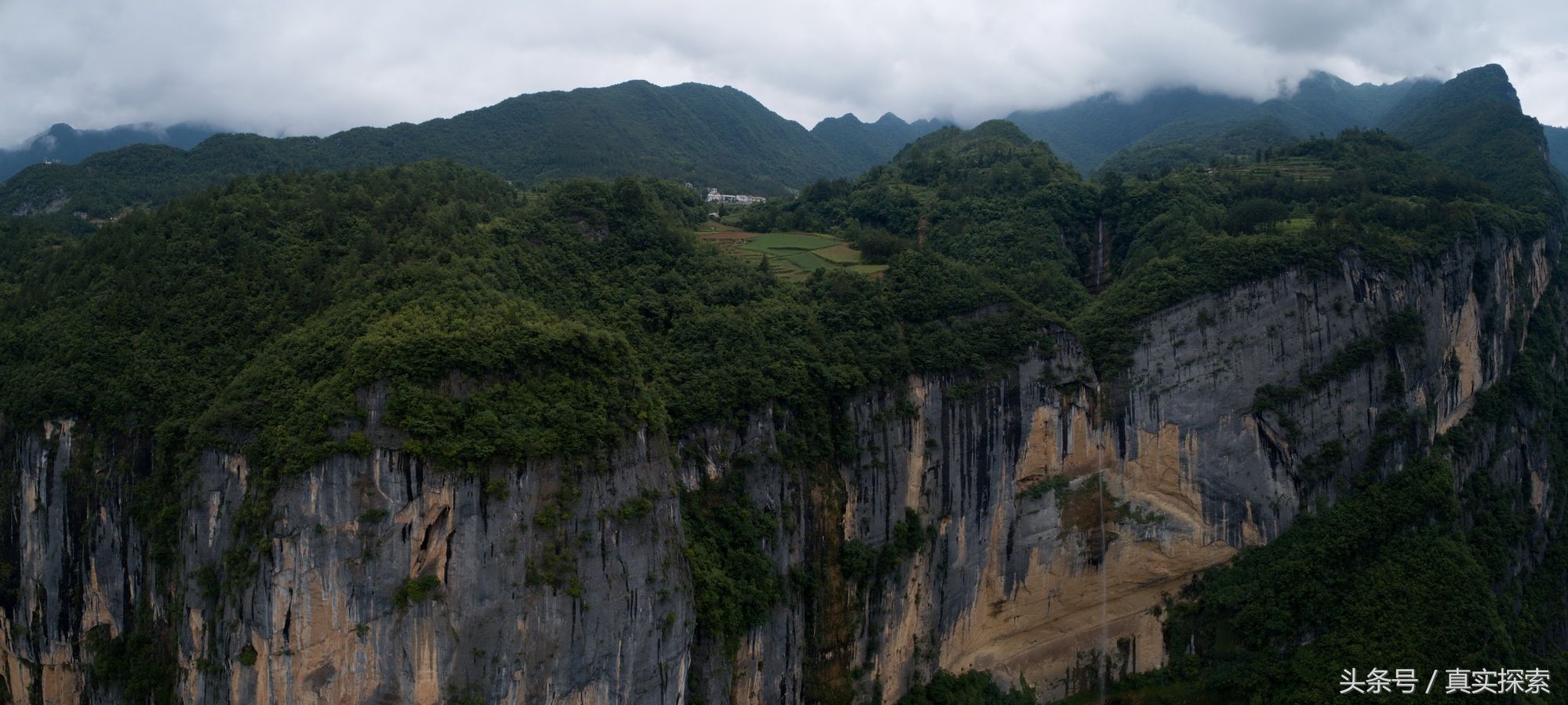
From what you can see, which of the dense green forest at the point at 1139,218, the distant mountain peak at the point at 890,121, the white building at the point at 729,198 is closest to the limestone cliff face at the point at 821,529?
the dense green forest at the point at 1139,218

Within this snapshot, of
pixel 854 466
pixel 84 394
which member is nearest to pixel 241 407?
pixel 84 394

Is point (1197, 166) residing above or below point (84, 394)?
above

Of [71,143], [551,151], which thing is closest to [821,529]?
[551,151]

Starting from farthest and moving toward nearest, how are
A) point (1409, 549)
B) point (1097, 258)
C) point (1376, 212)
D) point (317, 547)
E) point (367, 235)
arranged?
point (1097, 258) → point (1376, 212) → point (1409, 549) → point (367, 235) → point (317, 547)

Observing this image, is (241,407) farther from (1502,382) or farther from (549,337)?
(1502,382)

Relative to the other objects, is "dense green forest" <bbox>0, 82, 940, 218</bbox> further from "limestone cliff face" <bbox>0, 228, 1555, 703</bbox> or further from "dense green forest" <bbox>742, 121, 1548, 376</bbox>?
"limestone cliff face" <bbox>0, 228, 1555, 703</bbox>

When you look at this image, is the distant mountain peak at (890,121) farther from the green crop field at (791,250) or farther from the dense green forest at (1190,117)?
the green crop field at (791,250)

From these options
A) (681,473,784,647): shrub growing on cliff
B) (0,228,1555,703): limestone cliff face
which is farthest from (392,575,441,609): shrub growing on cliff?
(681,473,784,647): shrub growing on cliff
